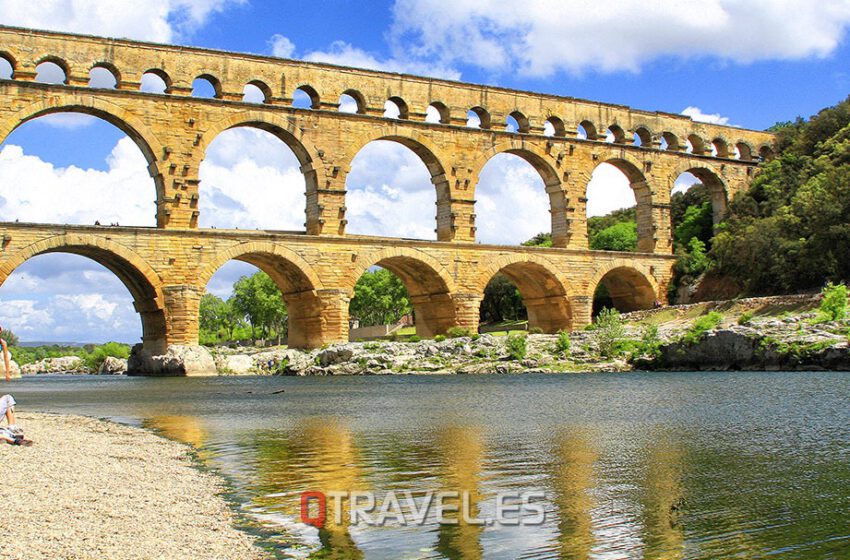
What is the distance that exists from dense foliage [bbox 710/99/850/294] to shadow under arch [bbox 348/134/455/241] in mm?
12812

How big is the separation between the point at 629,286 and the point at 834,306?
14661 mm

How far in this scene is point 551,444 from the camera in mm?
11906

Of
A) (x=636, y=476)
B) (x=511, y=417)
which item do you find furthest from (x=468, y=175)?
(x=636, y=476)

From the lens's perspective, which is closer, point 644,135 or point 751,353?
point 751,353

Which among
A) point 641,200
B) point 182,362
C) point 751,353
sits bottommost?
point 182,362

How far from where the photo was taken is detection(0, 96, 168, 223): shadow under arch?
107 feet

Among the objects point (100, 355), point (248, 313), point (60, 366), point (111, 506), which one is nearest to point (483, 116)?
point (100, 355)

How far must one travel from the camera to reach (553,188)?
42.7 metres

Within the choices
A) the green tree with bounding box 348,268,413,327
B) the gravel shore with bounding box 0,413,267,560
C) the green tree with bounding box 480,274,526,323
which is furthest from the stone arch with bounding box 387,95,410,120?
the green tree with bounding box 348,268,413,327

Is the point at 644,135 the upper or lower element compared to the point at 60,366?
upper

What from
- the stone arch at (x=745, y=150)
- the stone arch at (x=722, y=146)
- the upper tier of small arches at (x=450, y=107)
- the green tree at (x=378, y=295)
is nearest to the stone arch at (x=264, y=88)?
the upper tier of small arches at (x=450, y=107)

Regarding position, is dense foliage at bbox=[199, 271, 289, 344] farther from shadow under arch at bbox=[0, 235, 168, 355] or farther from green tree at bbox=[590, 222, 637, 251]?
shadow under arch at bbox=[0, 235, 168, 355]

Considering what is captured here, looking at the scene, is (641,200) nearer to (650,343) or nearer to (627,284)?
(627,284)

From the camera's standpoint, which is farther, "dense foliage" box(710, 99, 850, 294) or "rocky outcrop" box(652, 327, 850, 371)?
"dense foliage" box(710, 99, 850, 294)
